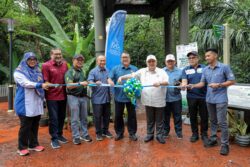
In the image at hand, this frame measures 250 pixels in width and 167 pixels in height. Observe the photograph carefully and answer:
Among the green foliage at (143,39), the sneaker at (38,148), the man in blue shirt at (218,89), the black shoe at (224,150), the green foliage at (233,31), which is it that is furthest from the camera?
the green foliage at (143,39)

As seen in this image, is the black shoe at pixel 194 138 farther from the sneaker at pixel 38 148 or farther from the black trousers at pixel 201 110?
the sneaker at pixel 38 148

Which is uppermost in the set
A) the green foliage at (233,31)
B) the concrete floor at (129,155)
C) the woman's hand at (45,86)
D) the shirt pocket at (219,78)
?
the green foliage at (233,31)

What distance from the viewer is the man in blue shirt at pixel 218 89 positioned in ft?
15.5

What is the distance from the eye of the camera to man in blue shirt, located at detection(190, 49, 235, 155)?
473 cm

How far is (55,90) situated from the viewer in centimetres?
537

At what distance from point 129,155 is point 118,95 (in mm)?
1309

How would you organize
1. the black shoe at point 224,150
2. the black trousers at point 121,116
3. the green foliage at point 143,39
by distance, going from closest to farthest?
1. the black shoe at point 224,150
2. the black trousers at point 121,116
3. the green foliage at point 143,39

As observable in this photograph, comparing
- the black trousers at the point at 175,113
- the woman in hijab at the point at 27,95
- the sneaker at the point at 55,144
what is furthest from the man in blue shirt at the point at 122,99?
the woman in hijab at the point at 27,95

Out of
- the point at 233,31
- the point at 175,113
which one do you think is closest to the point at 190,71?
the point at 175,113

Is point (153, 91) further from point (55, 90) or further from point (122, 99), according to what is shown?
point (55, 90)

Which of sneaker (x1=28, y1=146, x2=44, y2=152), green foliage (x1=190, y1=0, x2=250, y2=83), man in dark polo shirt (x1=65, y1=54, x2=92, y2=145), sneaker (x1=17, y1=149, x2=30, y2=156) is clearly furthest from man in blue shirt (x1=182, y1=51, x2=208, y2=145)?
sneaker (x1=17, y1=149, x2=30, y2=156)

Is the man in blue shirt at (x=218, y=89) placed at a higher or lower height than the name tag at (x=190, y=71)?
lower

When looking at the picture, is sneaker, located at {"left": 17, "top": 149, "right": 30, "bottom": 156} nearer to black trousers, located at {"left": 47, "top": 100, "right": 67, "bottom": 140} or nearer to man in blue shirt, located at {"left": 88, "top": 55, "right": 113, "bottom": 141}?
black trousers, located at {"left": 47, "top": 100, "right": 67, "bottom": 140}

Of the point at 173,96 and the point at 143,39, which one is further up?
the point at 143,39
